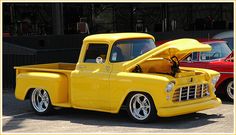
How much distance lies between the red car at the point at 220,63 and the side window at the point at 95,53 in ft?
8.36

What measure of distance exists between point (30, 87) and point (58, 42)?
714 centimetres

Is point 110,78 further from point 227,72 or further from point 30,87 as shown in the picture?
point 227,72

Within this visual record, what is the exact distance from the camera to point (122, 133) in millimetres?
7844

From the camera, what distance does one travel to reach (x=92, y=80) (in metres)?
9.11

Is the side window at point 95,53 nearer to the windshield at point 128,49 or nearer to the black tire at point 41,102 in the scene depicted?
the windshield at point 128,49

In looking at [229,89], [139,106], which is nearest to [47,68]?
[139,106]

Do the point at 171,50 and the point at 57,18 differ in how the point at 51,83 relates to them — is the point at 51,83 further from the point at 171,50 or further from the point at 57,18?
the point at 57,18

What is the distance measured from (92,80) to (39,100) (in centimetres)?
150

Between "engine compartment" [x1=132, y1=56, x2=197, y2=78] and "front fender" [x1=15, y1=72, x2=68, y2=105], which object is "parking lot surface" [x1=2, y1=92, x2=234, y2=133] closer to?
"front fender" [x1=15, y1=72, x2=68, y2=105]

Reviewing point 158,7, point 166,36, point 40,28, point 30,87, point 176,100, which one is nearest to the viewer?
point 176,100

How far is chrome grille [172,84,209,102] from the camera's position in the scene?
28.0 ft

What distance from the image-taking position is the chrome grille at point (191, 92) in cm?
854

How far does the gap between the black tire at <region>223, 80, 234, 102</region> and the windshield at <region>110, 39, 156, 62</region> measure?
2237 millimetres

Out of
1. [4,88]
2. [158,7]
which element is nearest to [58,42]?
[4,88]
